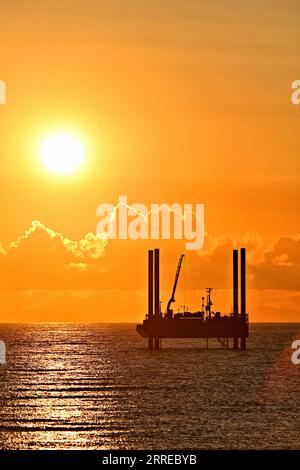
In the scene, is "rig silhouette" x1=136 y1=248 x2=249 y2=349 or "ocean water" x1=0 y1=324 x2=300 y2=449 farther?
"rig silhouette" x1=136 y1=248 x2=249 y2=349

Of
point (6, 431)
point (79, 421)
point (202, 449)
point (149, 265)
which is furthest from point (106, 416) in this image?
point (149, 265)

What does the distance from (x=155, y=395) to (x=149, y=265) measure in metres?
72.1

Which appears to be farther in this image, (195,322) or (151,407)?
(195,322)

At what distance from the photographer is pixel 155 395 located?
327 ft

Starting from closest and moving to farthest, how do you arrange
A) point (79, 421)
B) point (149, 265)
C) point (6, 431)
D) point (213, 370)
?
1. point (6, 431)
2. point (79, 421)
3. point (213, 370)
4. point (149, 265)

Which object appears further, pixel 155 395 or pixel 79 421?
pixel 155 395

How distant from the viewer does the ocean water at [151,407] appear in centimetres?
6731

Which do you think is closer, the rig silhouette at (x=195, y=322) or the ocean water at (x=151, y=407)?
the ocean water at (x=151, y=407)

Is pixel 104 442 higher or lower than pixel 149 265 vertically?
lower

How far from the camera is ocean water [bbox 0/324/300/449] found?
67.3 metres

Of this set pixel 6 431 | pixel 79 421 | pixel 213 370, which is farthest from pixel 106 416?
pixel 213 370

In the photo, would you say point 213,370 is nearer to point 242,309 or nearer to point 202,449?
point 242,309

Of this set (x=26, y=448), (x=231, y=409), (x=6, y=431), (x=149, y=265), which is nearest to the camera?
(x=26, y=448)

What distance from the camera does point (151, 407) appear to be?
8762 centimetres
